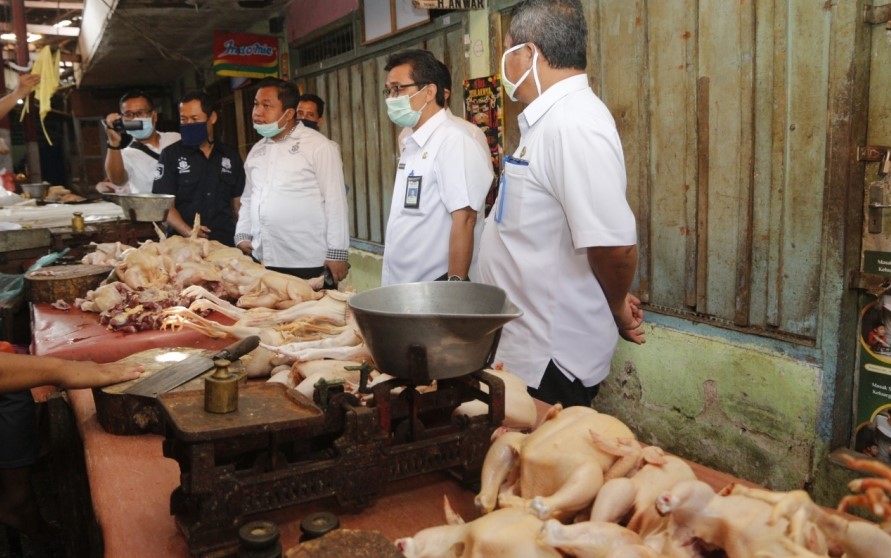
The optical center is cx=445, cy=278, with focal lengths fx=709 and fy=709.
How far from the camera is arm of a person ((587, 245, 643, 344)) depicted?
8.81 ft

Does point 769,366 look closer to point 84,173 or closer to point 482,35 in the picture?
point 482,35

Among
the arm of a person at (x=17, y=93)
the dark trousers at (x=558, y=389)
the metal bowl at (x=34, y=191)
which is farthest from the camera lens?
the metal bowl at (x=34, y=191)

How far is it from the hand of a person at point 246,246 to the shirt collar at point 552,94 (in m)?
3.63

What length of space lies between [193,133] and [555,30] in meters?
4.14

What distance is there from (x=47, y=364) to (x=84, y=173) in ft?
68.9

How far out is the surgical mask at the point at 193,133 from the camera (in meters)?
6.03

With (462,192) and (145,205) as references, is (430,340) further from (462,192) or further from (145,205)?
(145,205)

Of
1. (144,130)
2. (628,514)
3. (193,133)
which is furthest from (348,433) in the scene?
(144,130)

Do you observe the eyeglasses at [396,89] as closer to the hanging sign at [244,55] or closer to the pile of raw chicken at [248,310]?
the pile of raw chicken at [248,310]

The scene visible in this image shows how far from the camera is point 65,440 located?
2.78m

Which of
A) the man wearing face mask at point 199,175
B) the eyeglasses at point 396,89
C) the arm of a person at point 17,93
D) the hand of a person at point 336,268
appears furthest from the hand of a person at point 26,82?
the eyeglasses at point 396,89

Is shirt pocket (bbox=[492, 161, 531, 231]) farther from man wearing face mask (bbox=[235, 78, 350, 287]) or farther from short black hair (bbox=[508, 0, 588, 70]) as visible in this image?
man wearing face mask (bbox=[235, 78, 350, 287])

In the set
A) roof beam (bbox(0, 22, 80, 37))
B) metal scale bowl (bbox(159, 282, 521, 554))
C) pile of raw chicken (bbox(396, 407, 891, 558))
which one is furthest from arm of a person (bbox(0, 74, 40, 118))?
roof beam (bbox(0, 22, 80, 37))

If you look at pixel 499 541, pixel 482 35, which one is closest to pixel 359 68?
pixel 482 35
